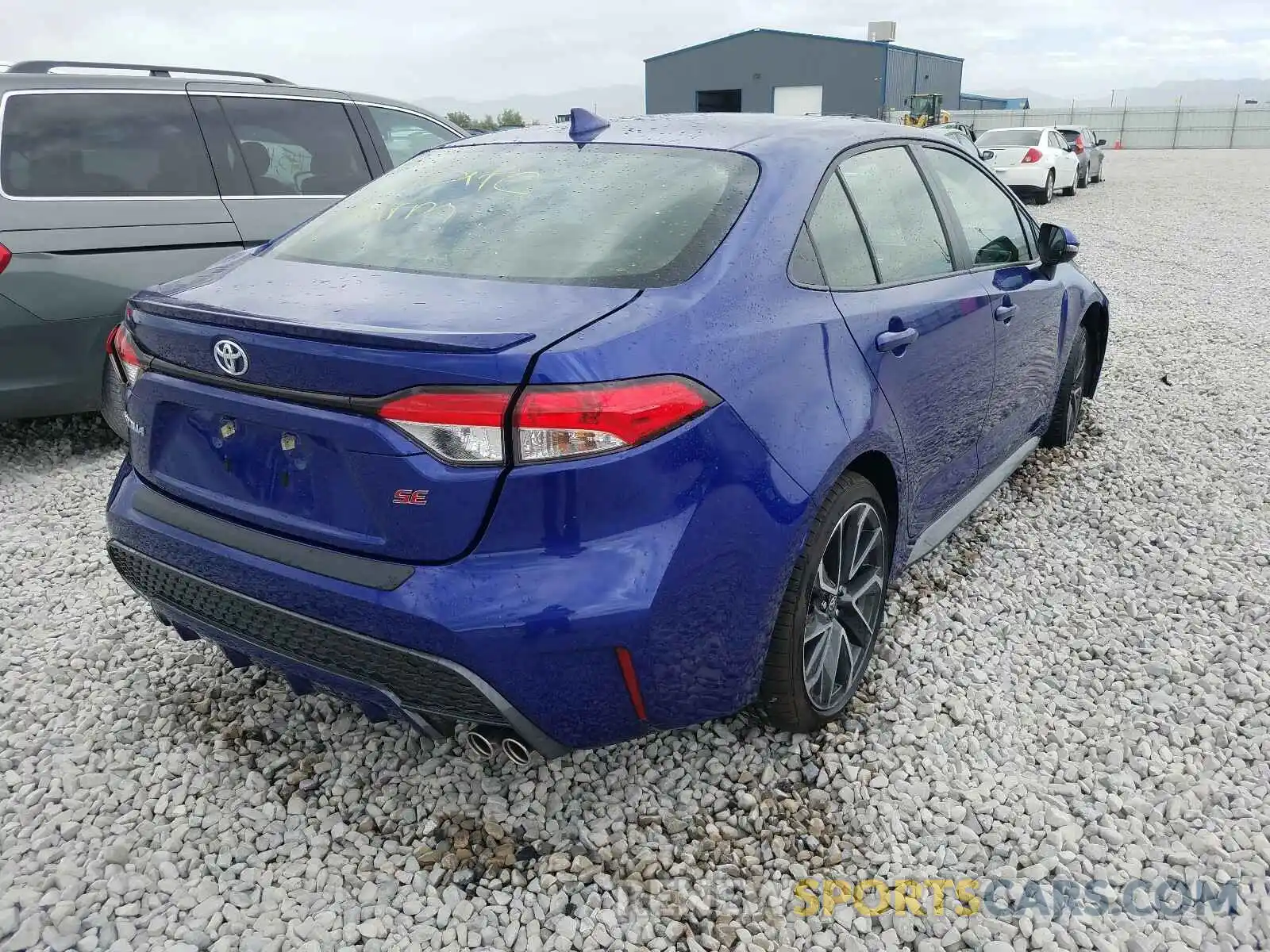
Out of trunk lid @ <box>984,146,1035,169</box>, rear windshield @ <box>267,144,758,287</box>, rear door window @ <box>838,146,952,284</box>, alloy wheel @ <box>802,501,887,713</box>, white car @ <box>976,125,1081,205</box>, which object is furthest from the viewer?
trunk lid @ <box>984,146,1035,169</box>

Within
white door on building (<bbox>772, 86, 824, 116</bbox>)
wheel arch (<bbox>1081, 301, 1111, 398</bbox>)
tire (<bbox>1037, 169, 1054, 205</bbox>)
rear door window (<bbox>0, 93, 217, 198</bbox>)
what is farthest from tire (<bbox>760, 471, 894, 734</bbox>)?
white door on building (<bbox>772, 86, 824, 116</bbox>)

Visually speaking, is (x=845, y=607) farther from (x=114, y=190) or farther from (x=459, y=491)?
(x=114, y=190)

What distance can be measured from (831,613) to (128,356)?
74.0 inches

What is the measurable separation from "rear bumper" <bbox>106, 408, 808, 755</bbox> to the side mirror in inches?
91.2

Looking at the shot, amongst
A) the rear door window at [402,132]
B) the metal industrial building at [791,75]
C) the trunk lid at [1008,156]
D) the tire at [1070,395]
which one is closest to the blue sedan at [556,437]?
the tire at [1070,395]

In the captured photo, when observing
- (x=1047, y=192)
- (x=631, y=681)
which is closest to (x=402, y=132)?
(x=631, y=681)

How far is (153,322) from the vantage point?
2166mm

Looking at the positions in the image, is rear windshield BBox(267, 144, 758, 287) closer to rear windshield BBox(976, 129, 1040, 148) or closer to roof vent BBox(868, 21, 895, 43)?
rear windshield BBox(976, 129, 1040, 148)

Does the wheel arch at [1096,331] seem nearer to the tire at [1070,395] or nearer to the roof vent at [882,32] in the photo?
the tire at [1070,395]

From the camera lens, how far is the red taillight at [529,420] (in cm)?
176

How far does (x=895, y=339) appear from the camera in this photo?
2.59 m

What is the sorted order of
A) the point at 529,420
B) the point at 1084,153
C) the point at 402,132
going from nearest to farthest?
the point at 529,420
the point at 402,132
the point at 1084,153

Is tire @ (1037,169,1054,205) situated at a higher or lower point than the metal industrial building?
lower

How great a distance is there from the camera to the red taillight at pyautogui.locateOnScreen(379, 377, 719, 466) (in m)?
1.76
